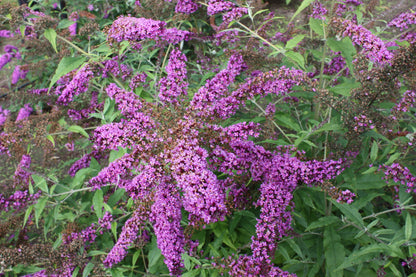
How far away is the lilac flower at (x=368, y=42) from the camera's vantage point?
2.19 m

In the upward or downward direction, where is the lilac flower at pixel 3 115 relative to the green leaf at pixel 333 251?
downward

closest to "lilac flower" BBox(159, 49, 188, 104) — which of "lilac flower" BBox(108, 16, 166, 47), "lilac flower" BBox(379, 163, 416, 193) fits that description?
"lilac flower" BBox(108, 16, 166, 47)

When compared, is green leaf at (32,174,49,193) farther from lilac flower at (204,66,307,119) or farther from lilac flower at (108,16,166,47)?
lilac flower at (204,66,307,119)

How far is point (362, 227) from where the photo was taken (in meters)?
2.29

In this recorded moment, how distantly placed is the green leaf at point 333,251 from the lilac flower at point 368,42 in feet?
4.55

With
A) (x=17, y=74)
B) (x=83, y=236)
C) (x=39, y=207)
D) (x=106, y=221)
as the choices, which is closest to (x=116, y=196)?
(x=106, y=221)

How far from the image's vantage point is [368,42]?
89.0 inches

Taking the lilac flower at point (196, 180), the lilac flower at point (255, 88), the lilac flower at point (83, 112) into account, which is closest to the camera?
the lilac flower at point (196, 180)

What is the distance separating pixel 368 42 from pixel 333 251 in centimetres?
162

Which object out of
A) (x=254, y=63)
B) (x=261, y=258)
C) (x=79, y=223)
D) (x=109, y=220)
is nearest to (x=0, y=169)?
(x=79, y=223)

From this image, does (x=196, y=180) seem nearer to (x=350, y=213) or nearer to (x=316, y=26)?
(x=350, y=213)

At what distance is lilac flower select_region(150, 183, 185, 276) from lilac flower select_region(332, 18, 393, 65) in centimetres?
167

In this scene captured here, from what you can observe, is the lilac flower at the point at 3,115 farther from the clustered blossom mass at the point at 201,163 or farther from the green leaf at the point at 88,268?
the clustered blossom mass at the point at 201,163

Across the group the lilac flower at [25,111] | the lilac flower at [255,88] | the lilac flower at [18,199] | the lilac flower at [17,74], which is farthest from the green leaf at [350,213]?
the lilac flower at [17,74]
